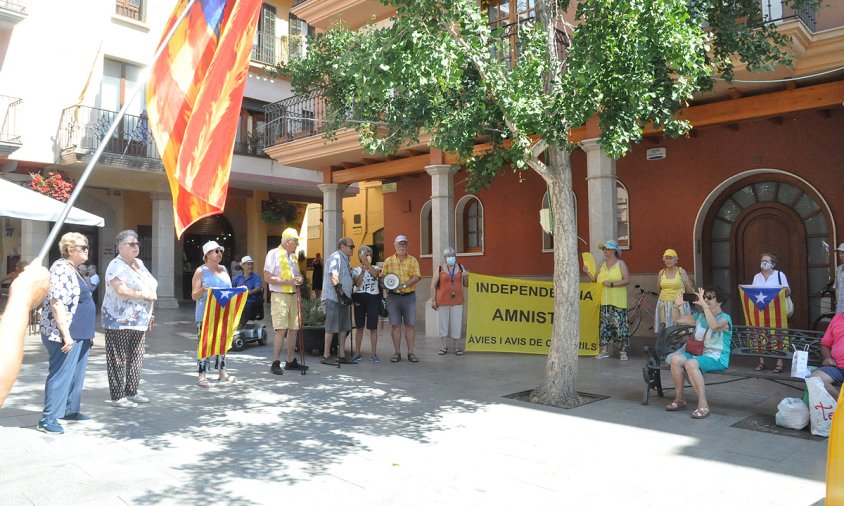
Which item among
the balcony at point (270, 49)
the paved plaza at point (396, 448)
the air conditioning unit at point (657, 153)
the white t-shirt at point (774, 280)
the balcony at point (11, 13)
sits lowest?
the paved plaza at point (396, 448)

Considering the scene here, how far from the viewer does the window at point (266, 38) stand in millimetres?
22047

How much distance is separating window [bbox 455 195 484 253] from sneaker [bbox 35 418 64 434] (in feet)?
36.7

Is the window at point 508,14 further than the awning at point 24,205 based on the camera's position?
Yes

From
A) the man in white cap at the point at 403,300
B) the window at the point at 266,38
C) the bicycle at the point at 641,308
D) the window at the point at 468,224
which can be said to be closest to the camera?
the man in white cap at the point at 403,300

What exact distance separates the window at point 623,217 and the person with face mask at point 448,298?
12.9 ft

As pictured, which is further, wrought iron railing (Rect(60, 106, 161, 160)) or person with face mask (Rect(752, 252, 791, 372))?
wrought iron railing (Rect(60, 106, 161, 160))

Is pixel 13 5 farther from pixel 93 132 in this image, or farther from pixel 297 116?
pixel 297 116

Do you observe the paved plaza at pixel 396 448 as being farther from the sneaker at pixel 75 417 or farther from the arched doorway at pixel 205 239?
the arched doorway at pixel 205 239

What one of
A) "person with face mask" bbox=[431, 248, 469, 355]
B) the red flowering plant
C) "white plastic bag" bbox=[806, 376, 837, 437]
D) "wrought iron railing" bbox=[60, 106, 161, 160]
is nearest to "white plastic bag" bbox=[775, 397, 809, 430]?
"white plastic bag" bbox=[806, 376, 837, 437]

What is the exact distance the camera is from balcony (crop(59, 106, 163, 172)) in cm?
1734

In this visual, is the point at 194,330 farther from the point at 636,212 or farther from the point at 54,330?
the point at 636,212

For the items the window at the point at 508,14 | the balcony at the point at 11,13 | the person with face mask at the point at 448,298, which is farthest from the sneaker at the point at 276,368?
the balcony at the point at 11,13

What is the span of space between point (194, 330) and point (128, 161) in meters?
6.90

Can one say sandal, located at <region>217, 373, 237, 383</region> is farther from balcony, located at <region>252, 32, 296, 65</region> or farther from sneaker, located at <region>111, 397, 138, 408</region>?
balcony, located at <region>252, 32, 296, 65</region>
